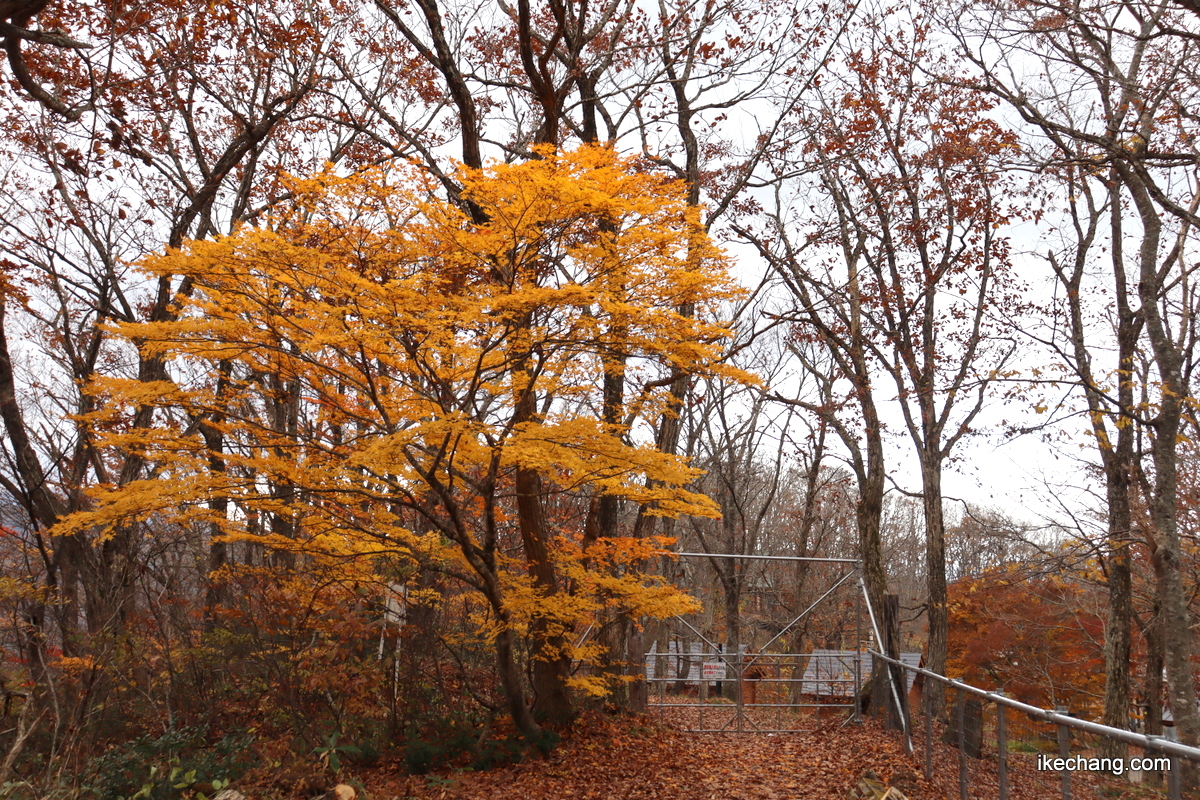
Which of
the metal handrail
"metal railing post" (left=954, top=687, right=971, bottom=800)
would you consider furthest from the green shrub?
the metal handrail

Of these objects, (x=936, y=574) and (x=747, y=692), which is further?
(x=747, y=692)

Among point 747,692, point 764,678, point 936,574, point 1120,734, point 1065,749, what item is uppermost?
point 936,574

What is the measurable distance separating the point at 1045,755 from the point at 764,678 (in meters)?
9.47

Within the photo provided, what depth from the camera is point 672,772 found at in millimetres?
8336

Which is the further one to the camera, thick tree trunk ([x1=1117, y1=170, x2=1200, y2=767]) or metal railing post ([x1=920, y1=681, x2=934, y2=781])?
thick tree trunk ([x1=1117, y1=170, x2=1200, y2=767])

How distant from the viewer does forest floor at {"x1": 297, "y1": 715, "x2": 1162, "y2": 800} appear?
7.25 meters

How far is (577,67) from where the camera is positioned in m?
9.91

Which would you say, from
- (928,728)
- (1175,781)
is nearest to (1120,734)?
(1175,781)

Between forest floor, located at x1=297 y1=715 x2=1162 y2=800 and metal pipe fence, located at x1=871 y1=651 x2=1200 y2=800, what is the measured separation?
2.18 ft

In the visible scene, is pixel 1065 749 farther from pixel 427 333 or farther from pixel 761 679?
pixel 761 679

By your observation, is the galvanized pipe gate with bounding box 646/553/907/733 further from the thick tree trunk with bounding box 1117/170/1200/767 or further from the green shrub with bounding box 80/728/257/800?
the green shrub with bounding box 80/728/257/800

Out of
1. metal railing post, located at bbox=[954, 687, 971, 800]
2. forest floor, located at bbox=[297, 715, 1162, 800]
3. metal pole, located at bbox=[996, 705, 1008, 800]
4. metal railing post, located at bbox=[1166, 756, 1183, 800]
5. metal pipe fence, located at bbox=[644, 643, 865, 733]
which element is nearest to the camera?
metal railing post, located at bbox=[1166, 756, 1183, 800]

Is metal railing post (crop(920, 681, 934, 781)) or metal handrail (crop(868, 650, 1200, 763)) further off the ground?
metal handrail (crop(868, 650, 1200, 763))

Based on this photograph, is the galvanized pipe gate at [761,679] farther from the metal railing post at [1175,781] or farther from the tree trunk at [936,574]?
the metal railing post at [1175,781]
